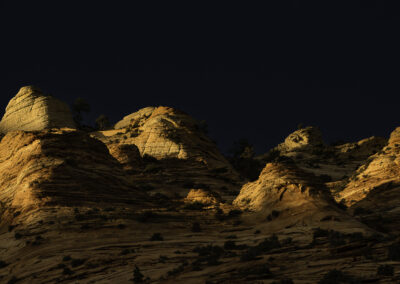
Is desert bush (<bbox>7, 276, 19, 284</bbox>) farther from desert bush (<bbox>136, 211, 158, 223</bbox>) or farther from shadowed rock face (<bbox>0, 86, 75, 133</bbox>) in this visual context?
shadowed rock face (<bbox>0, 86, 75, 133</bbox>)

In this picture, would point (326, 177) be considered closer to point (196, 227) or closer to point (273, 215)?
point (273, 215)

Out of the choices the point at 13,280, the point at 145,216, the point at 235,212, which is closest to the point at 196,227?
the point at 145,216

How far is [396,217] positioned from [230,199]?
2047cm

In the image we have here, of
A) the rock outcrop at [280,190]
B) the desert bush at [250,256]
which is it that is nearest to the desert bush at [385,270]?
the desert bush at [250,256]

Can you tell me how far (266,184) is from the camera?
47.3 m

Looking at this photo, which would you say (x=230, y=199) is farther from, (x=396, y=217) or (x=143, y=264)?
(x=143, y=264)

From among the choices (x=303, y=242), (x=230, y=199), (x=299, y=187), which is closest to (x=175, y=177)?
(x=230, y=199)

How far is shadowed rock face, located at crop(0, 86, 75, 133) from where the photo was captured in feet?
328

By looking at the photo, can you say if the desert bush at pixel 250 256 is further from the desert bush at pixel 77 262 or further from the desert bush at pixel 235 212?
the desert bush at pixel 235 212

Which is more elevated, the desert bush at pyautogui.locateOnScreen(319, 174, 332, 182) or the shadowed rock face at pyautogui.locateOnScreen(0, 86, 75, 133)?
the shadowed rock face at pyautogui.locateOnScreen(0, 86, 75, 133)

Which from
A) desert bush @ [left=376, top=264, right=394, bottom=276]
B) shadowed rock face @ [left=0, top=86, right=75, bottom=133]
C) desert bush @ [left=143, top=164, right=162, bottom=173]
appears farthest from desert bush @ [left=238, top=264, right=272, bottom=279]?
shadowed rock face @ [left=0, top=86, right=75, bottom=133]

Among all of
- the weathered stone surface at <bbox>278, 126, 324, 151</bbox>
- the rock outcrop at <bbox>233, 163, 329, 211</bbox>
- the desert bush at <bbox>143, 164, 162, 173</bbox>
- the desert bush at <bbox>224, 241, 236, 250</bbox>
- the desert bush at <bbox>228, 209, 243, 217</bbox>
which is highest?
the weathered stone surface at <bbox>278, 126, 324, 151</bbox>

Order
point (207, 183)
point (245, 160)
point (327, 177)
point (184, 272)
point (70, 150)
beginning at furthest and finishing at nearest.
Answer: point (245, 160)
point (327, 177)
point (207, 183)
point (70, 150)
point (184, 272)

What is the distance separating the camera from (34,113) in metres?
102
